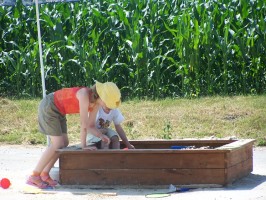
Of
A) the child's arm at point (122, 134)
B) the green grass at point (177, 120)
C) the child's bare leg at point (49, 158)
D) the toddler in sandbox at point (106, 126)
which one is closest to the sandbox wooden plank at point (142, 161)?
the child's bare leg at point (49, 158)

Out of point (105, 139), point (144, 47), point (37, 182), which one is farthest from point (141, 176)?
point (144, 47)

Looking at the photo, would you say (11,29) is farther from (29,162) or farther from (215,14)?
(29,162)

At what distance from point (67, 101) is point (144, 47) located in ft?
22.2

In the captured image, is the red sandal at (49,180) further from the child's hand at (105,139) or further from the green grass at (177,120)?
the green grass at (177,120)

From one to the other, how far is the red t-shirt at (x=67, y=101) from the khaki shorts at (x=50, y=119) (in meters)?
0.05

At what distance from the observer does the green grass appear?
12703mm

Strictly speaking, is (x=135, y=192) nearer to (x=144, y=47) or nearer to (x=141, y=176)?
(x=141, y=176)

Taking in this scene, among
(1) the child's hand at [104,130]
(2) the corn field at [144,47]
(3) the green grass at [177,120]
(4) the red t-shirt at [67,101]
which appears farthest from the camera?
(2) the corn field at [144,47]

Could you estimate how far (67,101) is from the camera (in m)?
8.97

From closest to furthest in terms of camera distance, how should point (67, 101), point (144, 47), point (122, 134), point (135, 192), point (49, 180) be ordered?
point (135, 192), point (67, 101), point (49, 180), point (122, 134), point (144, 47)

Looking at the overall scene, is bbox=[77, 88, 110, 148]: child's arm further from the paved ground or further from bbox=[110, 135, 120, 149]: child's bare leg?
the paved ground

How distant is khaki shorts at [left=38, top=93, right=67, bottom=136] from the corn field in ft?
21.5

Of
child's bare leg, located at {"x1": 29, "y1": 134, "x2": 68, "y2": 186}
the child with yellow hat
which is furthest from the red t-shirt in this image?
child's bare leg, located at {"x1": 29, "y1": 134, "x2": 68, "y2": 186}

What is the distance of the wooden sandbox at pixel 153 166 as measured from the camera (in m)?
8.63
